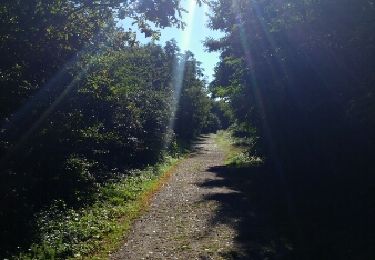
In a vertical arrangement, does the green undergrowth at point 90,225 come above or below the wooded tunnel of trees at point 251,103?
below

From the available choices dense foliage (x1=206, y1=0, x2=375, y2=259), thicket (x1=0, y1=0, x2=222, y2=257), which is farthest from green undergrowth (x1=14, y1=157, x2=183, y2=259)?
dense foliage (x1=206, y1=0, x2=375, y2=259)

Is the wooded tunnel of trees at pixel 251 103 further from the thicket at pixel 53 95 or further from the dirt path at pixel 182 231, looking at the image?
the dirt path at pixel 182 231

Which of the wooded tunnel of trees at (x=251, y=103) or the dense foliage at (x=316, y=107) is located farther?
the dense foliage at (x=316, y=107)

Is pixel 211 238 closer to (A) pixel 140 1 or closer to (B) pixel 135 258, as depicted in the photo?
(B) pixel 135 258

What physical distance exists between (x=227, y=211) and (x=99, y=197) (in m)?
4.29

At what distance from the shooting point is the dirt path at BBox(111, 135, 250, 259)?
844 centimetres

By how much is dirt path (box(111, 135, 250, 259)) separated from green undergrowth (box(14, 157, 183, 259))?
410mm

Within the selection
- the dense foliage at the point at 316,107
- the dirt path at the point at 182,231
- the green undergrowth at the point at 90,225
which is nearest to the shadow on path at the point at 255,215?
the dirt path at the point at 182,231

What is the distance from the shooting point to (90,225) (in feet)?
33.8

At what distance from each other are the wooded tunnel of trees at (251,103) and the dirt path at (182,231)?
1.87m

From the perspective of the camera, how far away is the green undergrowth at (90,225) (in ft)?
27.5

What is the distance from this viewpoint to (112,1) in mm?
6398

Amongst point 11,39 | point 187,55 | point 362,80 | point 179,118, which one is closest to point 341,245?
point 362,80

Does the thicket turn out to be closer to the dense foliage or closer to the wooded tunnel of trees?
the wooded tunnel of trees
